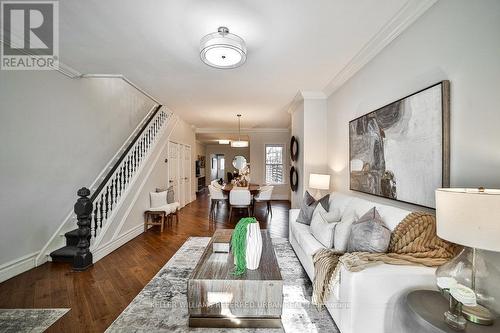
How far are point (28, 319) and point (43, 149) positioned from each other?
2.19 m

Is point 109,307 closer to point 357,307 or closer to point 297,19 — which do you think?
point 357,307

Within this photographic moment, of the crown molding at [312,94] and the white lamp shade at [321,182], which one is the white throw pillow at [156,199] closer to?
the white lamp shade at [321,182]

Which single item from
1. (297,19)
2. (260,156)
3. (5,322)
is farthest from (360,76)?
(260,156)

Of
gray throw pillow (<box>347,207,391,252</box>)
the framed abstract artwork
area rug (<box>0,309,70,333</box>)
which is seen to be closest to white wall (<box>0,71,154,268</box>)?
area rug (<box>0,309,70,333</box>)

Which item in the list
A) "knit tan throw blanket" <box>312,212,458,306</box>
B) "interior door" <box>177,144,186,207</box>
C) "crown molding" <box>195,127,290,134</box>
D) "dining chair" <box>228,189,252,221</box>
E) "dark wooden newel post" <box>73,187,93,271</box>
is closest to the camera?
"knit tan throw blanket" <box>312,212,458,306</box>

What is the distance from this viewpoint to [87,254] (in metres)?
2.86

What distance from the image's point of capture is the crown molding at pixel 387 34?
1.93m

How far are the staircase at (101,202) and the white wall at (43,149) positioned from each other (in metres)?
0.34

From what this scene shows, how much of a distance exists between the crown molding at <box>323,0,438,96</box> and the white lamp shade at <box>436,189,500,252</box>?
68.8 inches

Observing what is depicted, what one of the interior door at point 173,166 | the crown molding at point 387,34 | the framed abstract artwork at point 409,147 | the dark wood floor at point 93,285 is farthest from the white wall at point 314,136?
the interior door at point 173,166

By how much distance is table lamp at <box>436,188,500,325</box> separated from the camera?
989 millimetres

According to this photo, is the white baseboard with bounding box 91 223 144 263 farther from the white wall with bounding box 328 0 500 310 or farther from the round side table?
the white wall with bounding box 328 0 500 310

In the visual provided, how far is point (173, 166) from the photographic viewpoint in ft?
20.2

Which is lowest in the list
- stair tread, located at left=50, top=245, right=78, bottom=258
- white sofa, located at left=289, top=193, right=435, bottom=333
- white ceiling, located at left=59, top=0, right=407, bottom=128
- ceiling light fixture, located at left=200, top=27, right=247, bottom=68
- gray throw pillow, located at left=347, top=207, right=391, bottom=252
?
stair tread, located at left=50, top=245, right=78, bottom=258
